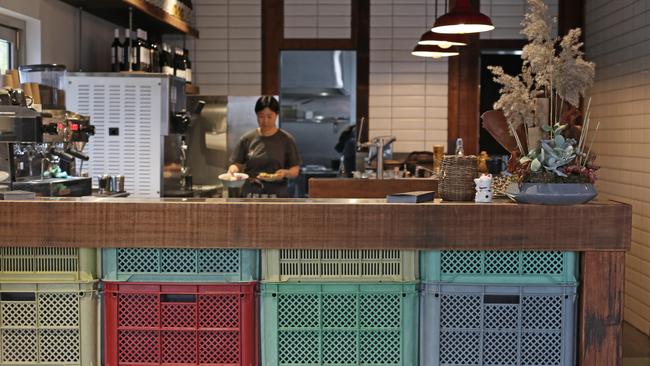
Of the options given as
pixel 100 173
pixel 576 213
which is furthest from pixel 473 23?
pixel 100 173

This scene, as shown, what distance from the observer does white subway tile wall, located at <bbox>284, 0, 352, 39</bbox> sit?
7.86 meters

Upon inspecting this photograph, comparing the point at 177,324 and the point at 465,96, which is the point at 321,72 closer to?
the point at 465,96

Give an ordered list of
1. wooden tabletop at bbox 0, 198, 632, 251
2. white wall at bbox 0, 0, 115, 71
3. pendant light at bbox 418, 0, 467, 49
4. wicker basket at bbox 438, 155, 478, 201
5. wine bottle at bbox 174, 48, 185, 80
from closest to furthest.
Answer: wooden tabletop at bbox 0, 198, 632, 251 < wicker basket at bbox 438, 155, 478, 201 < white wall at bbox 0, 0, 115, 71 < pendant light at bbox 418, 0, 467, 49 < wine bottle at bbox 174, 48, 185, 80

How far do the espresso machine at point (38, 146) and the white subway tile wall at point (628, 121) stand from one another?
3962 mm

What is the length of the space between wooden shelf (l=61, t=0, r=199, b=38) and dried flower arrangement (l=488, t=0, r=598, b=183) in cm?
326

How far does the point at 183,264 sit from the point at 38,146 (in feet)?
5.11

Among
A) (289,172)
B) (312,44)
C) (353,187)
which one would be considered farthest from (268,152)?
(312,44)

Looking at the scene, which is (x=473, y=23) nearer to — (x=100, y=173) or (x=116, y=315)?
(x=116, y=315)

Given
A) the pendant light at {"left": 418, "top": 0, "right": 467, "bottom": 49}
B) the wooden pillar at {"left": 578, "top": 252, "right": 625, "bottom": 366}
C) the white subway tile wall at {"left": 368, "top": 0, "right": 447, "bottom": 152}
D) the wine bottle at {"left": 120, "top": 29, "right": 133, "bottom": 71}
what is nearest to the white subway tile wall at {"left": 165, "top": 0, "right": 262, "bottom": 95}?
the white subway tile wall at {"left": 368, "top": 0, "right": 447, "bottom": 152}

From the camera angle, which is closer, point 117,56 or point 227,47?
point 117,56

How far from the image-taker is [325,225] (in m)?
3.07

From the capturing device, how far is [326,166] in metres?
7.80

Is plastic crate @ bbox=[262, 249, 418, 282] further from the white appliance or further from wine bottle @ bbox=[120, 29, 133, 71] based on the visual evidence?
wine bottle @ bbox=[120, 29, 133, 71]

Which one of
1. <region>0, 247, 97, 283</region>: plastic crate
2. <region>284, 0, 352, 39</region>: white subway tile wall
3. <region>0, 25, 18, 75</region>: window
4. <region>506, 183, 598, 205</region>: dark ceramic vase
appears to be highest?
<region>284, 0, 352, 39</region>: white subway tile wall
